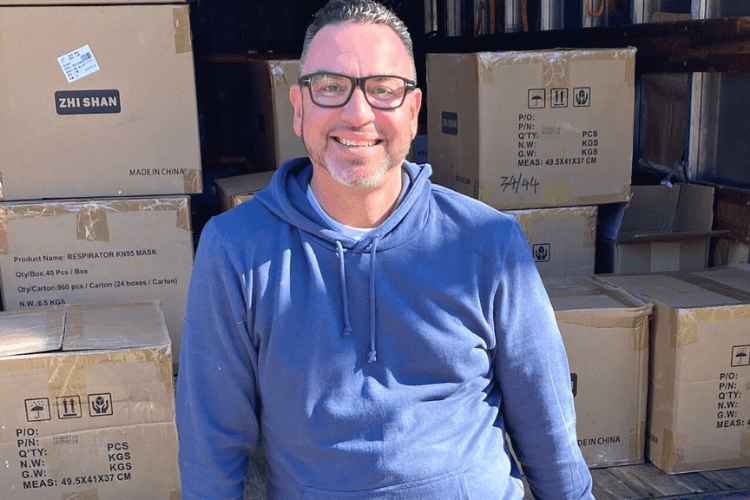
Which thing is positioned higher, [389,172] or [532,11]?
[532,11]

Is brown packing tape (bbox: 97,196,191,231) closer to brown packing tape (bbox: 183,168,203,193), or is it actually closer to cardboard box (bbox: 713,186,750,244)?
brown packing tape (bbox: 183,168,203,193)

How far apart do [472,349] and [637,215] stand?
1.94m

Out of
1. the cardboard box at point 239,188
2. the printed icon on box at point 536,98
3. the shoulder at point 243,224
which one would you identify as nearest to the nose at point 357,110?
the shoulder at point 243,224

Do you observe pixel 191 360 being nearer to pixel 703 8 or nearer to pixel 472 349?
pixel 472 349

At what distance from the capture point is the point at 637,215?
10.3 feet

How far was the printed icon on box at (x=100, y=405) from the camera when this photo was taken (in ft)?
6.89

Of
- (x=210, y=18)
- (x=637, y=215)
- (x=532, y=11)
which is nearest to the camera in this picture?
(x=637, y=215)

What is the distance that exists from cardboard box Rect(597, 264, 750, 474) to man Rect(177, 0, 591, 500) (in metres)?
0.99

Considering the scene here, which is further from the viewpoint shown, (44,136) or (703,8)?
(703,8)

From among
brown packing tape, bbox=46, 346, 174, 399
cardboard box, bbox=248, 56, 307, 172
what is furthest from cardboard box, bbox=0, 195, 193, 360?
cardboard box, bbox=248, 56, 307, 172

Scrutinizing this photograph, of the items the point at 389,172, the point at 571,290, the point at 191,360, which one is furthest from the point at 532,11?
the point at 191,360

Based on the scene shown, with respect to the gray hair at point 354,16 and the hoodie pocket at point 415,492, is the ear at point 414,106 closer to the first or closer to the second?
the gray hair at point 354,16

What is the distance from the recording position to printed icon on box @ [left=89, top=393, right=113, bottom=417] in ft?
6.89

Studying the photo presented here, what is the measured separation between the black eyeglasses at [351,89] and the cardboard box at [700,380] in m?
1.27
